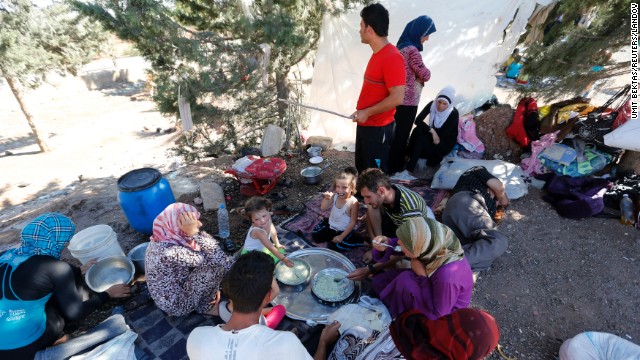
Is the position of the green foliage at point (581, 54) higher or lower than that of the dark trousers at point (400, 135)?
higher

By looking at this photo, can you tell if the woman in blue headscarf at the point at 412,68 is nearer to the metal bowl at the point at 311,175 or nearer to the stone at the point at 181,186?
the metal bowl at the point at 311,175

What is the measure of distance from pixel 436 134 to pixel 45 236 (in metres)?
4.93

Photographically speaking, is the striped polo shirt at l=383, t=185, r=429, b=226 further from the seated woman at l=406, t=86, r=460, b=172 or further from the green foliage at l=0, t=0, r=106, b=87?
the green foliage at l=0, t=0, r=106, b=87

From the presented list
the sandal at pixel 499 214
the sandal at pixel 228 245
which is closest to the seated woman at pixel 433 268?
the sandal at pixel 499 214

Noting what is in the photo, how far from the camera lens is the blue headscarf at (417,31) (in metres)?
4.40

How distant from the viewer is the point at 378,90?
354 cm

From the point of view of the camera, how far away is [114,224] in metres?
4.36

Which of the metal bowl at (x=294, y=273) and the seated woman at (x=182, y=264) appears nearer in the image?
the seated woman at (x=182, y=264)

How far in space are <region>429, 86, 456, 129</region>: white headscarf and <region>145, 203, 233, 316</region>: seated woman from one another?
3.87m

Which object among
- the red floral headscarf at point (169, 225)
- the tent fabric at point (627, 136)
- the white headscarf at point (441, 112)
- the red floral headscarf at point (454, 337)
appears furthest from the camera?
the white headscarf at point (441, 112)

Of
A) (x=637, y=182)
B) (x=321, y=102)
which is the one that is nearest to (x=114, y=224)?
(x=321, y=102)

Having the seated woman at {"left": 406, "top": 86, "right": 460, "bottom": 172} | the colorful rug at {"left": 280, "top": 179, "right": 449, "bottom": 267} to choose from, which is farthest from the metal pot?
the seated woman at {"left": 406, "top": 86, "right": 460, "bottom": 172}

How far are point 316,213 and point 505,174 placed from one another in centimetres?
281

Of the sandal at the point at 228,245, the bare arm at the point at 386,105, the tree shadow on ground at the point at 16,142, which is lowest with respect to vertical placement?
the tree shadow on ground at the point at 16,142
